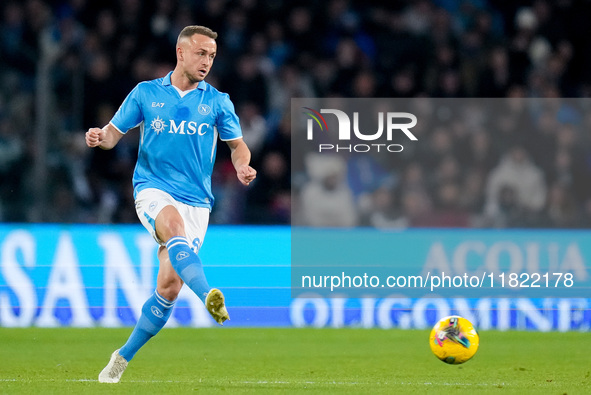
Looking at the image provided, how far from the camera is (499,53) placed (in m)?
13.9

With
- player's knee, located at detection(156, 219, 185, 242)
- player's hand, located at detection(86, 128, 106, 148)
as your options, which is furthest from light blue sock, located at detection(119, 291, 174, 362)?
player's hand, located at detection(86, 128, 106, 148)

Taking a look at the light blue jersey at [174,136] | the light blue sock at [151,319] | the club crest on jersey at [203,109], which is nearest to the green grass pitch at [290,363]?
the light blue sock at [151,319]

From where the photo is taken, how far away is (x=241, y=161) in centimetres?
668

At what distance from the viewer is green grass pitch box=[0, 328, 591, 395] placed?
6621 millimetres

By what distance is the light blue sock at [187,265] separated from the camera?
5.88m

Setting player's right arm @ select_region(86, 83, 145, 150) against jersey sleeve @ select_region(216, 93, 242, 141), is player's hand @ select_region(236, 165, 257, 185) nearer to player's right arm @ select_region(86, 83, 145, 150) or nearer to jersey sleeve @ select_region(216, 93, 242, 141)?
jersey sleeve @ select_region(216, 93, 242, 141)

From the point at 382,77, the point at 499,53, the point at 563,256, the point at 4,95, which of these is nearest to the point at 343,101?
the point at 382,77

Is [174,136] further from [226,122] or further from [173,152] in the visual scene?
[226,122]

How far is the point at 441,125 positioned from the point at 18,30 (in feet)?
18.6

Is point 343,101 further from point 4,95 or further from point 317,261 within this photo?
point 4,95

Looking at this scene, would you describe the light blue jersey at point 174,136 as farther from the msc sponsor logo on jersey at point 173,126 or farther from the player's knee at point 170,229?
the player's knee at point 170,229

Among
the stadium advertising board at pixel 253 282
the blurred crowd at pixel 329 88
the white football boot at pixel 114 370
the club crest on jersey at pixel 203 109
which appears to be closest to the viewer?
the white football boot at pixel 114 370

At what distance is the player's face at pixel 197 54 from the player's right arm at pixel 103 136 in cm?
61

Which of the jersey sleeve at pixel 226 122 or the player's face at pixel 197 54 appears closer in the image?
the player's face at pixel 197 54
